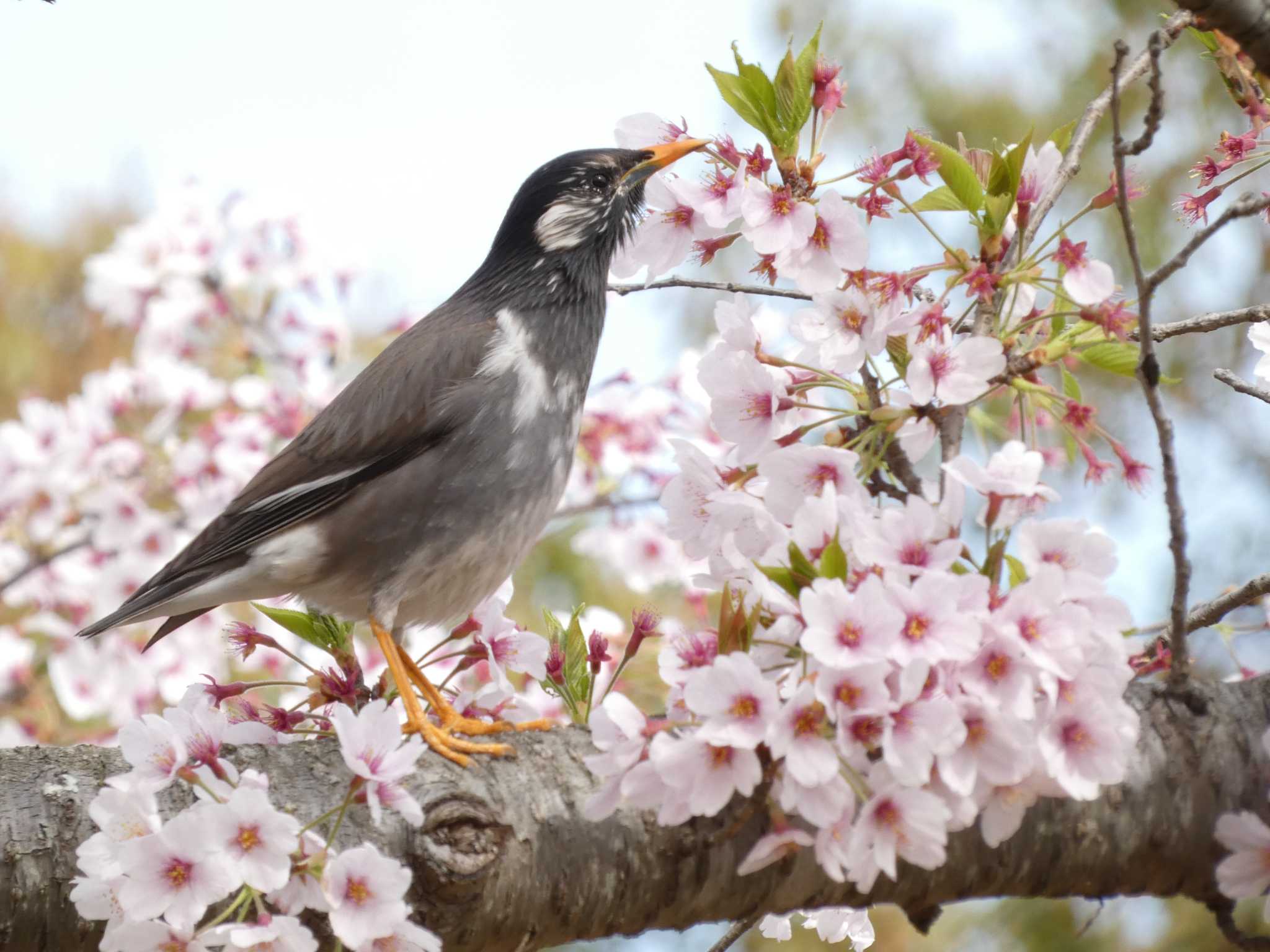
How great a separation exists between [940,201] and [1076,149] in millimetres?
288

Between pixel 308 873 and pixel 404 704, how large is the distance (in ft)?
3.42

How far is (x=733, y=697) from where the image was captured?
5.10 ft

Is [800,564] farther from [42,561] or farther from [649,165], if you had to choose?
[42,561]

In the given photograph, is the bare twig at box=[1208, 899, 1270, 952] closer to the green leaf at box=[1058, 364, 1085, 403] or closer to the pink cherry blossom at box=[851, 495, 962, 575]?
the pink cherry blossom at box=[851, 495, 962, 575]

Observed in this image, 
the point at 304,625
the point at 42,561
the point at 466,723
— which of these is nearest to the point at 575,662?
the point at 466,723

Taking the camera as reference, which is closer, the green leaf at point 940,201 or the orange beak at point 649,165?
the green leaf at point 940,201

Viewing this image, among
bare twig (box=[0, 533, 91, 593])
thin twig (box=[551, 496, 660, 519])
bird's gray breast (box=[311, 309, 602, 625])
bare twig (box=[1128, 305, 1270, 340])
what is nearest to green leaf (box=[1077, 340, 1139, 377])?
bare twig (box=[1128, 305, 1270, 340])

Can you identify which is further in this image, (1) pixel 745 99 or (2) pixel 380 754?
(1) pixel 745 99

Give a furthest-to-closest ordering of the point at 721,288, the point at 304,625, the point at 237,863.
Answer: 1. the point at 304,625
2. the point at 721,288
3. the point at 237,863

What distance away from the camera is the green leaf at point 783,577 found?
167cm

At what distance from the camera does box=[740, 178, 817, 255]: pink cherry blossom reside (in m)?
1.94

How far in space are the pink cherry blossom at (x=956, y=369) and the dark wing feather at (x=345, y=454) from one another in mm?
1708

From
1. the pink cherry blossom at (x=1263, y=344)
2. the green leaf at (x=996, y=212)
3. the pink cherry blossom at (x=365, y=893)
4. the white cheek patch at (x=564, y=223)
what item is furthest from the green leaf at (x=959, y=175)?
the white cheek patch at (x=564, y=223)

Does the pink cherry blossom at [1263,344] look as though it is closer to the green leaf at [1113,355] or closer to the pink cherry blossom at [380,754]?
the green leaf at [1113,355]
